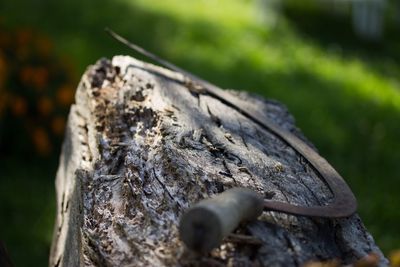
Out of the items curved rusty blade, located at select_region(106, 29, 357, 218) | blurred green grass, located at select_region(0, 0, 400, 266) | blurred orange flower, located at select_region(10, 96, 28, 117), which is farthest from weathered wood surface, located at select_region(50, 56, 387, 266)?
blurred orange flower, located at select_region(10, 96, 28, 117)

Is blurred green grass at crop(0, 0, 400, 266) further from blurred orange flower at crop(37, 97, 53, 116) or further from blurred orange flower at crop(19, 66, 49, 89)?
blurred orange flower at crop(19, 66, 49, 89)

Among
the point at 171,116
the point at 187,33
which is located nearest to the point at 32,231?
the point at 171,116

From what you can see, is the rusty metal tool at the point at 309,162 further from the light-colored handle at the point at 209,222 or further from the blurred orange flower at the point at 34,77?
the blurred orange flower at the point at 34,77

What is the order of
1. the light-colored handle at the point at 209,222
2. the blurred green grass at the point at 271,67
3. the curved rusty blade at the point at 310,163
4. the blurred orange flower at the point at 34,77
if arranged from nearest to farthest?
the light-colored handle at the point at 209,222, the curved rusty blade at the point at 310,163, the blurred green grass at the point at 271,67, the blurred orange flower at the point at 34,77

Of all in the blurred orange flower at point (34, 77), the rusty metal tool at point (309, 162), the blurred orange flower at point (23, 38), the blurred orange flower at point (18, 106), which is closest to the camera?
the rusty metal tool at point (309, 162)

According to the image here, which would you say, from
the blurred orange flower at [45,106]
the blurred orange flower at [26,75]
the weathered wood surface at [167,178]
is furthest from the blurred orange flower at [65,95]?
the weathered wood surface at [167,178]

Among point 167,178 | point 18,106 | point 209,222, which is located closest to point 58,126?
point 18,106

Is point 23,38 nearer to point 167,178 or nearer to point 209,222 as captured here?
point 167,178

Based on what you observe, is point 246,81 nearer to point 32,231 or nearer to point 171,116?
point 32,231
